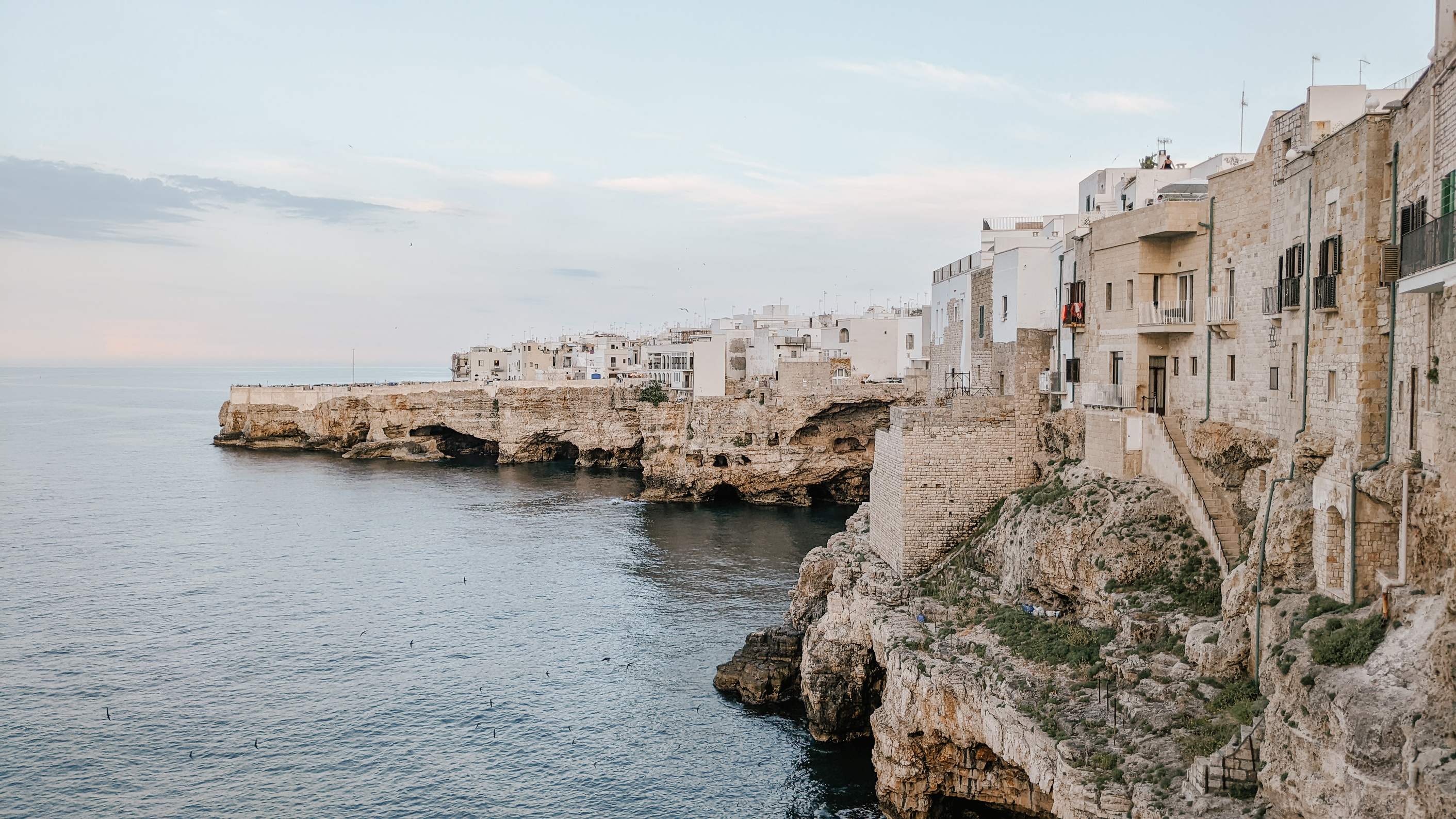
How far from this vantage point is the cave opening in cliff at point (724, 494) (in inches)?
2603

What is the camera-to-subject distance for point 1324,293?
16266 mm

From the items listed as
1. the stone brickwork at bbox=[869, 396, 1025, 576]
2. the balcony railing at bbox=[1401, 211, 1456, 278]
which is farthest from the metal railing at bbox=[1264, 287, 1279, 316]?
the stone brickwork at bbox=[869, 396, 1025, 576]

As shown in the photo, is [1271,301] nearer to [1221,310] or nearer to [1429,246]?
[1221,310]

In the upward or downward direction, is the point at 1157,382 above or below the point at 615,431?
above

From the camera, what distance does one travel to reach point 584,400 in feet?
277

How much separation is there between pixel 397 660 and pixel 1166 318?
26.2 meters

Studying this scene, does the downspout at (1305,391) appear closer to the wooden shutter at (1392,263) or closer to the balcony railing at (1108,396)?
the wooden shutter at (1392,263)

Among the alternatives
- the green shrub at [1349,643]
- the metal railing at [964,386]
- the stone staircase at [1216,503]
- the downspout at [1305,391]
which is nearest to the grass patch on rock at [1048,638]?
the stone staircase at [1216,503]

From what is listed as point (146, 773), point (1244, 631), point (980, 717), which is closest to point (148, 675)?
point (146, 773)

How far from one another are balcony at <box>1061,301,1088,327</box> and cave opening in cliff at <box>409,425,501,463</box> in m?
67.0

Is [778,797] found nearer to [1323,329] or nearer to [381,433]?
[1323,329]

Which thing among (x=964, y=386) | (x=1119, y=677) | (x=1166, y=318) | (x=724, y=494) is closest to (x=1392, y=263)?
(x=1119, y=677)

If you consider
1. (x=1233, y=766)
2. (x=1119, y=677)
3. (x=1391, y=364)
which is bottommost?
(x=1119, y=677)

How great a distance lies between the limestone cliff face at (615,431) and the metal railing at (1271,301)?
114ft
